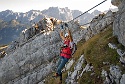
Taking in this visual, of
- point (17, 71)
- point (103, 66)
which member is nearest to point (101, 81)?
point (103, 66)

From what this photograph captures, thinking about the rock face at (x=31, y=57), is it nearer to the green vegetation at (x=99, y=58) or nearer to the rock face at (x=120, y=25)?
the green vegetation at (x=99, y=58)

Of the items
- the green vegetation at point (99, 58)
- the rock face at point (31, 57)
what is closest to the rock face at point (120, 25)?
the green vegetation at point (99, 58)

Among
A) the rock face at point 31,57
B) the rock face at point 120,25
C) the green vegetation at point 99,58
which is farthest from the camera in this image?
the rock face at point 31,57

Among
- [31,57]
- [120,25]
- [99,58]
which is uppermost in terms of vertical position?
[120,25]

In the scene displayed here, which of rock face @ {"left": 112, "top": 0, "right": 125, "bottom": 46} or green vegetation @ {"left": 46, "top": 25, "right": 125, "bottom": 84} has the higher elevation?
rock face @ {"left": 112, "top": 0, "right": 125, "bottom": 46}

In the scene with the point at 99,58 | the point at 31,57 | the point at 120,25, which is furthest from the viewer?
the point at 31,57

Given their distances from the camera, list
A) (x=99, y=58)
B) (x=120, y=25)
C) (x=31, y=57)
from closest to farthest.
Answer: (x=99, y=58)
(x=120, y=25)
(x=31, y=57)

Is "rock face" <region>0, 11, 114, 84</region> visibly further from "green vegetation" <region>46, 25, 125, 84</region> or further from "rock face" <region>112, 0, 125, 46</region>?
"rock face" <region>112, 0, 125, 46</region>

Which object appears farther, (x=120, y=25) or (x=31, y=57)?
(x=31, y=57)

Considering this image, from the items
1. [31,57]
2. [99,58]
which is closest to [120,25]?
[99,58]

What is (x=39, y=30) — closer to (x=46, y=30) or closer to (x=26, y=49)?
(x=46, y=30)

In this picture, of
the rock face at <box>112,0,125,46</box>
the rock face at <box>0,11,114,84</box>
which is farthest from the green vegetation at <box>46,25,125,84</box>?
the rock face at <box>0,11,114,84</box>

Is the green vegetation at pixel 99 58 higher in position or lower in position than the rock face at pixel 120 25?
lower

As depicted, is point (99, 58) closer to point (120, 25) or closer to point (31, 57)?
point (120, 25)
